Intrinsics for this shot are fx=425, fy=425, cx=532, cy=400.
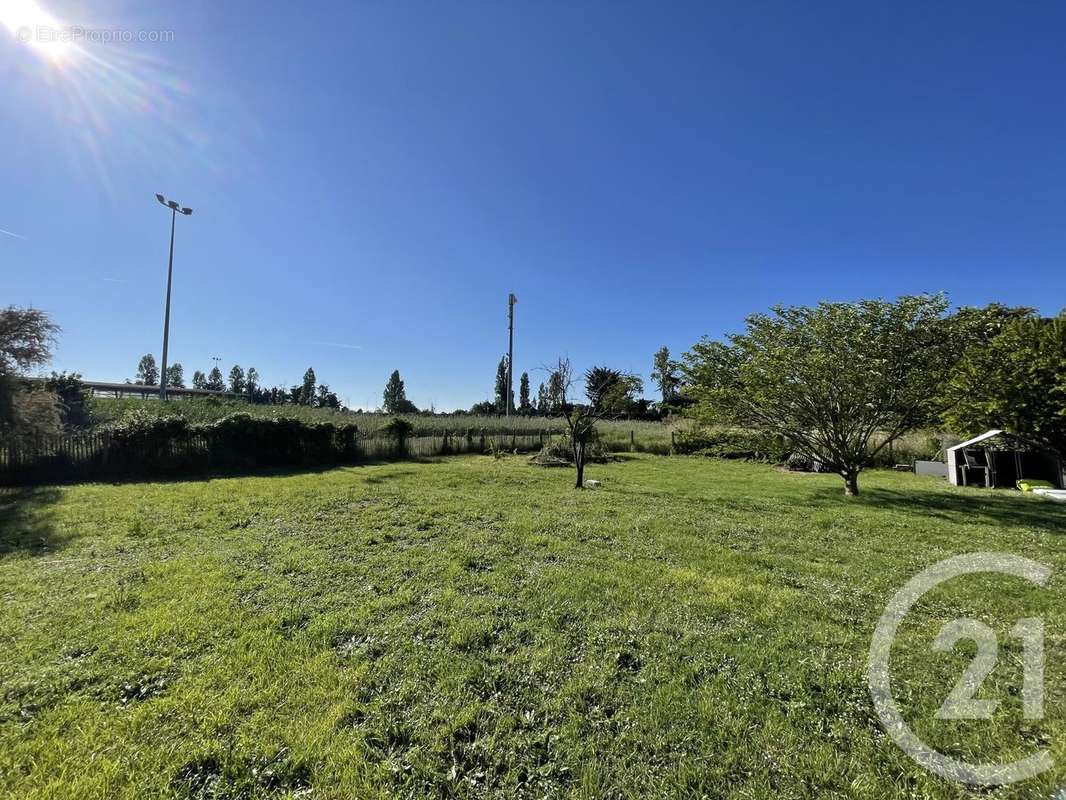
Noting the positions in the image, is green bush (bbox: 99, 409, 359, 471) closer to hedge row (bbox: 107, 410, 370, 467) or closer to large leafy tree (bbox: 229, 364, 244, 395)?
hedge row (bbox: 107, 410, 370, 467)

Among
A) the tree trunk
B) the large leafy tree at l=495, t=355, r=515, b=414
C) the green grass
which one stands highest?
the large leafy tree at l=495, t=355, r=515, b=414

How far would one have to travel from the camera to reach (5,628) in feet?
10.6

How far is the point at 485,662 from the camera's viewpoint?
2.79 metres

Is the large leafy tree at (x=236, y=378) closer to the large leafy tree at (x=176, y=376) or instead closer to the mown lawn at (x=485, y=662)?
the large leafy tree at (x=176, y=376)

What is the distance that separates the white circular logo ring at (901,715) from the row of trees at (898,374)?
519cm

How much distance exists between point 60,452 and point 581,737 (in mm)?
15123

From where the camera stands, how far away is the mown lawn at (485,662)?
1.94 metres

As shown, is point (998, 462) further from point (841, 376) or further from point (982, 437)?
point (841, 376)

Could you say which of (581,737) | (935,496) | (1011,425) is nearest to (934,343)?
(1011,425)

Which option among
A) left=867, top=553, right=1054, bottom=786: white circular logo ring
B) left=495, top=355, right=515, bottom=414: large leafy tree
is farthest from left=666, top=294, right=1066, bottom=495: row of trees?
left=495, top=355, right=515, bottom=414: large leafy tree

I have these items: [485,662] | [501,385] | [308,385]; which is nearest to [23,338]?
[485,662]

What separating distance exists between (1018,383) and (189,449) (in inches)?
832

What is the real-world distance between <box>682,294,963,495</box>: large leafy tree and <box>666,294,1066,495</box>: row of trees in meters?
0.02

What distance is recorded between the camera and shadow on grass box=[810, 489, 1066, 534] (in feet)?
23.9
